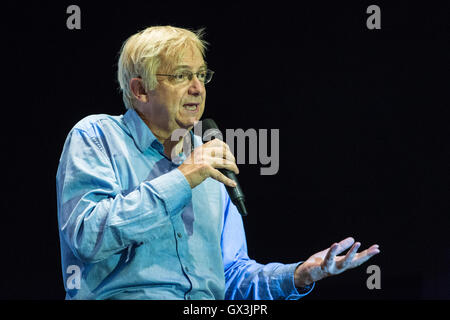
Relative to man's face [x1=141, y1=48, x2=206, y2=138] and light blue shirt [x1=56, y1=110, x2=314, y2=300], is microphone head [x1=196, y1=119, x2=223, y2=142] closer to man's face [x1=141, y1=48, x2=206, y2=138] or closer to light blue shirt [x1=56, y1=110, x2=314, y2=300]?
man's face [x1=141, y1=48, x2=206, y2=138]

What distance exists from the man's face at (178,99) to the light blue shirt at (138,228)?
7 centimetres

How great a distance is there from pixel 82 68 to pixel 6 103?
392mm

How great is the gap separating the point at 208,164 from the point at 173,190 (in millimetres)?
133

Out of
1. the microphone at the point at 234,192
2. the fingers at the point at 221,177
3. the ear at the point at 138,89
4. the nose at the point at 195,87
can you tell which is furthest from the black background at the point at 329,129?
the fingers at the point at 221,177

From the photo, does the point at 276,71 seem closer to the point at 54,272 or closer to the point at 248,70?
the point at 248,70

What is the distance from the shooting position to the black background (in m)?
2.55

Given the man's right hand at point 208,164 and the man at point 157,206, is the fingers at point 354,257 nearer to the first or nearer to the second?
the man at point 157,206

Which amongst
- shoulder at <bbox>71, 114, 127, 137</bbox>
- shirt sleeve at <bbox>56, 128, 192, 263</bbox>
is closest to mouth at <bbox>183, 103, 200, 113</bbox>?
shoulder at <bbox>71, 114, 127, 137</bbox>

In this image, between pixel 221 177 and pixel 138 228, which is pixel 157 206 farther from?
pixel 221 177

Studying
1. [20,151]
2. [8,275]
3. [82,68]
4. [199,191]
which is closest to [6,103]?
[20,151]

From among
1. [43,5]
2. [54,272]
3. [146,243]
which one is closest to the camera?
[146,243]

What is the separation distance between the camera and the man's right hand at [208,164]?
1.55 m

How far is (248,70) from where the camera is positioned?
9.05 ft

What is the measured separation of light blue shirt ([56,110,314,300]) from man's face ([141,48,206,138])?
7cm
